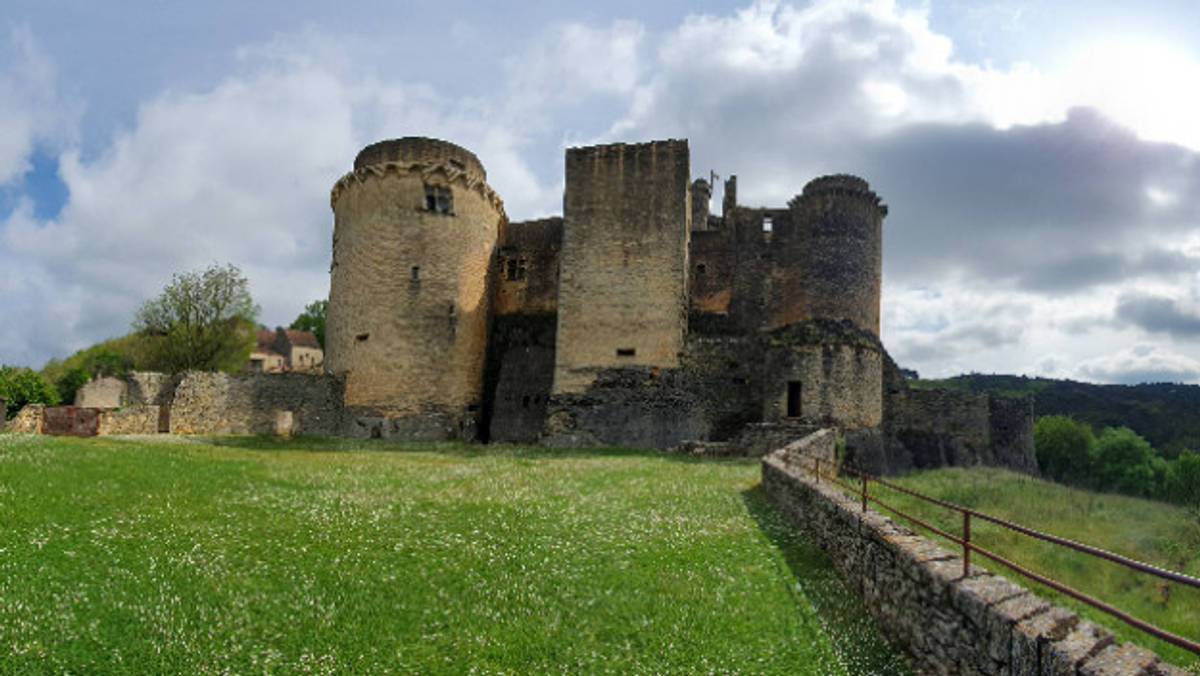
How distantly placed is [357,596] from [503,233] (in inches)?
1147

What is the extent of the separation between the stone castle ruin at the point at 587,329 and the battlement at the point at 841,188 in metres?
0.06

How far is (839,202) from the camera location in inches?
1148

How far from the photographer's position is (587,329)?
29.3 m

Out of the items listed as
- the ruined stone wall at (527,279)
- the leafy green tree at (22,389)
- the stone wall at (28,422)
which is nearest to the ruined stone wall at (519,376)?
the ruined stone wall at (527,279)

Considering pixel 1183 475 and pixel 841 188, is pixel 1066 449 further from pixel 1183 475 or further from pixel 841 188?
pixel 841 188

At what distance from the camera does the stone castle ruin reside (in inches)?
1110

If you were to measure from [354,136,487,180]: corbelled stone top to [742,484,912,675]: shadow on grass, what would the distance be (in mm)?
23061

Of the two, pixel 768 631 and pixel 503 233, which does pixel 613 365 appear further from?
pixel 768 631

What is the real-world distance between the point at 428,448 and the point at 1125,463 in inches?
2504

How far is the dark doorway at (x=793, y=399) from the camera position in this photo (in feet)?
84.6

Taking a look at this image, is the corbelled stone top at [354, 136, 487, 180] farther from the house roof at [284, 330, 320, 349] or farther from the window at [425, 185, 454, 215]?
the house roof at [284, 330, 320, 349]

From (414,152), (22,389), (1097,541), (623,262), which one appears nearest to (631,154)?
(623,262)

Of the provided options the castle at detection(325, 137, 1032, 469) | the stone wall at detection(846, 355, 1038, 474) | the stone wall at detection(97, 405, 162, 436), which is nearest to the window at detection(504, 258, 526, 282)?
the castle at detection(325, 137, 1032, 469)

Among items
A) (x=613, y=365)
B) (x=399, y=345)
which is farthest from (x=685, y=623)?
(x=399, y=345)
